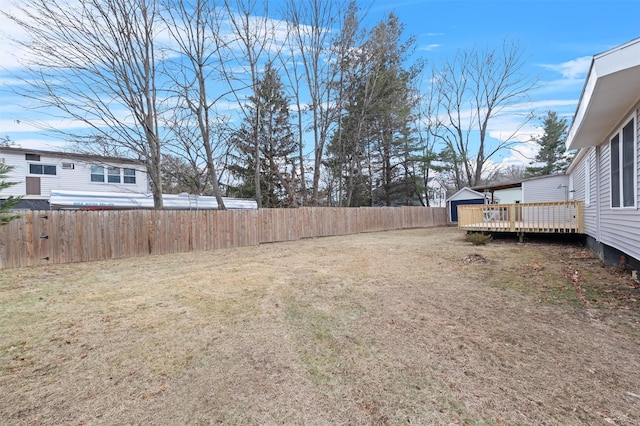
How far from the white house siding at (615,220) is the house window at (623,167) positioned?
0.15 metres

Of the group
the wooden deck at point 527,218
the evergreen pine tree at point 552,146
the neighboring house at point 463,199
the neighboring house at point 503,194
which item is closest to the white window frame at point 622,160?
the wooden deck at point 527,218

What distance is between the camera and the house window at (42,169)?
14978 millimetres

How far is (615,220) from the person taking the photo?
18.5 feet

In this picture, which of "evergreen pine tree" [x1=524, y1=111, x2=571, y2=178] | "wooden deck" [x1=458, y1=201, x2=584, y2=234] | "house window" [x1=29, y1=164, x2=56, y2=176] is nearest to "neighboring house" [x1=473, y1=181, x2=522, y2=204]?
"wooden deck" [x1=458, y1=201, x2=584, y2=234]

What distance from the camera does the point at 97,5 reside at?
929 cm

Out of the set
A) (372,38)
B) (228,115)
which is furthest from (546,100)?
(228,115)

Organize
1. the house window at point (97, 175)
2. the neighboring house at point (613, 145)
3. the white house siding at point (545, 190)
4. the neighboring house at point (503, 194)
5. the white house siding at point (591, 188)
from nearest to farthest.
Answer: the neighboring house at point (613, 145) → the white house siding at point (591, 188) → the white house siding at point (545, 190) → the house window at point (97, 175) → the neighboring house at point (503, 194)

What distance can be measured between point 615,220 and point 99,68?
13.6m

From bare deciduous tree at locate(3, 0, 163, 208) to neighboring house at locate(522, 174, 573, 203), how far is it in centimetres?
1503

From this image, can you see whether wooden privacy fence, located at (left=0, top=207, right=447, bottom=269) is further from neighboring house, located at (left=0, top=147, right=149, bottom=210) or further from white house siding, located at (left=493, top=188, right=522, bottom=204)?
white house siding, located at (left=493, top=188, right=522, bottom=204)

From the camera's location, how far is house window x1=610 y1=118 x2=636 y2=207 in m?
4.73

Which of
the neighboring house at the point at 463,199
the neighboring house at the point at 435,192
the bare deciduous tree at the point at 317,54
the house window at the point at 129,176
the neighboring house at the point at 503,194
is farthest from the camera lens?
the neighboring house at the point at 435,192

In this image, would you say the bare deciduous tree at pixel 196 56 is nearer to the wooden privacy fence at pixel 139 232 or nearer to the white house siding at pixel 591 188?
the wooden privacy fence at pixel 139 232

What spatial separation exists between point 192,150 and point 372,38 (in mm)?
11788
